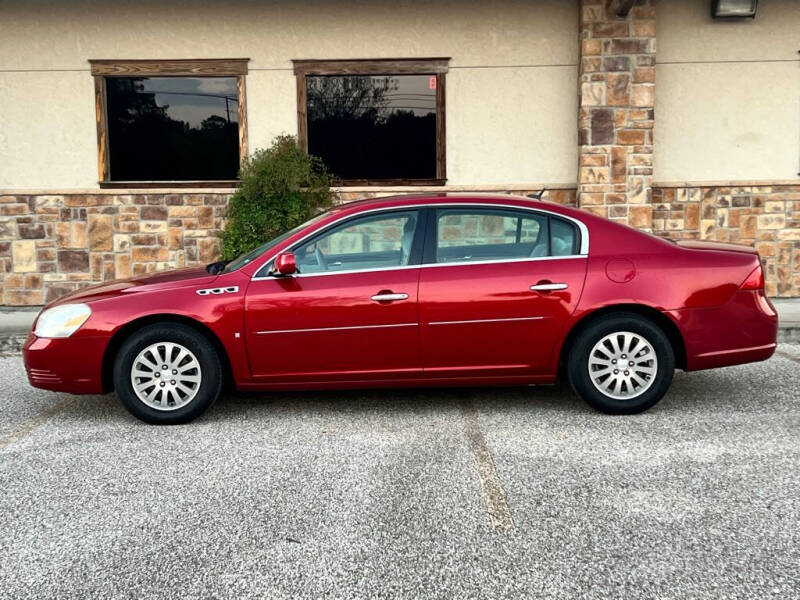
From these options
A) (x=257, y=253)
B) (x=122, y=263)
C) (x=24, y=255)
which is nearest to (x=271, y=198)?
(x=122, y=263)

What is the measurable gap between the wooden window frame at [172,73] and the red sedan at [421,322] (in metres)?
5.61

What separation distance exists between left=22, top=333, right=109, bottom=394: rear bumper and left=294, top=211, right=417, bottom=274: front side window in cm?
150

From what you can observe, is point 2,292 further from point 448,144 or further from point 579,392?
point 579,392

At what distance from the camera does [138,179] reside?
11203 mm

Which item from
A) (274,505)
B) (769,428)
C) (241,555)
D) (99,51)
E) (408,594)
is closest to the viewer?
(408,594)

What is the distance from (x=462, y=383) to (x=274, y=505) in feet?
6.73

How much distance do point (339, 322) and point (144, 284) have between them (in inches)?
56.7

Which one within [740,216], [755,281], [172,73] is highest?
[172,73]

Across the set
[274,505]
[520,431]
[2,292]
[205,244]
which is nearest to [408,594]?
[274,505]

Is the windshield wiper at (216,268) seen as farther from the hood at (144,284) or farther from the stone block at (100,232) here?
the stone block at (100,232)

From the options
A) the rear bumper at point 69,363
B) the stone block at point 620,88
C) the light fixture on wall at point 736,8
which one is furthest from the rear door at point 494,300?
the light fixture on wall at point 736,8

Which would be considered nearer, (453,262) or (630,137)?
(453,262)

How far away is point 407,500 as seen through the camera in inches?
162

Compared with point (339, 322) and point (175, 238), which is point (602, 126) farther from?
point (339, 322)
